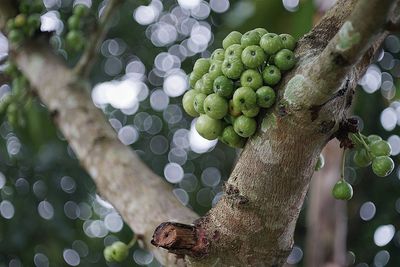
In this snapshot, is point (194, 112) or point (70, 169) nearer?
point (194, 112)

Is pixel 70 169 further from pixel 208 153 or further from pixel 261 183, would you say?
pixel 261 183

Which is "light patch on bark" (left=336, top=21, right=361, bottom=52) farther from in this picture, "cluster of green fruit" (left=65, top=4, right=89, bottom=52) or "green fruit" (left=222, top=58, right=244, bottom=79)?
"cluster of green fruit" (left=65, top=4, right=89, bottom=52)

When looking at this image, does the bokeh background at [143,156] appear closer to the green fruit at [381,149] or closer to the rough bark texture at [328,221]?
the rough bark texture at [328,221]

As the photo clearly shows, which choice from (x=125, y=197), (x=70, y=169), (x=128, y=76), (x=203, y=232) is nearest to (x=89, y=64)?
(x=125, y=197)

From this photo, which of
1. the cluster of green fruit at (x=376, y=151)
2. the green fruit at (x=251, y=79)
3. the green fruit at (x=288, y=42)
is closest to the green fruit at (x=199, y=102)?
the green fruit at (x=251, y=79)

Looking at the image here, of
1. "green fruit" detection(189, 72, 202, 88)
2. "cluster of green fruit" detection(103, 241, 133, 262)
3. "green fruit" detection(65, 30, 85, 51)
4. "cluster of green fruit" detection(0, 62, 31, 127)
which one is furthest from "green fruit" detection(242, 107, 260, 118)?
"cluster of green fruit" detection(0, 62, 31, 127)
